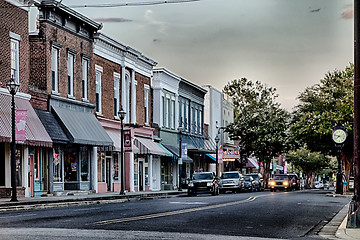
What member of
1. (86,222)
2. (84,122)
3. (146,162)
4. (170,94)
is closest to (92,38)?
(84,122)

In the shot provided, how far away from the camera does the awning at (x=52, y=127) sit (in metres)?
33.0

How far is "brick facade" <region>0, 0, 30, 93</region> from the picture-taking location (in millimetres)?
30422

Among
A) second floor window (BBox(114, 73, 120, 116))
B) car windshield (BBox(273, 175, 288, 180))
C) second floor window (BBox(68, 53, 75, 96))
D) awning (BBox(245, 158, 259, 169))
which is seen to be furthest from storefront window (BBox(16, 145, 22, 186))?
awning (BBox(245, 158, 259, 169))

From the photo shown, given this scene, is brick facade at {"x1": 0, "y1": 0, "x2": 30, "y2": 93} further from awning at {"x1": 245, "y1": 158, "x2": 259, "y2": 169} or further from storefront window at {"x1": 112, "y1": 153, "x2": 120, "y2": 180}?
awning at {"x1": 245, "y1": 158, "x2": 259, "y2": 169}

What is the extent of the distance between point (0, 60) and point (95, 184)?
1192 cm

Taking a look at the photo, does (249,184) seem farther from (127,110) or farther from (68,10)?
(68,10)

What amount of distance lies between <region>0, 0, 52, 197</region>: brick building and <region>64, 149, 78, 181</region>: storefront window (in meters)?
3.23

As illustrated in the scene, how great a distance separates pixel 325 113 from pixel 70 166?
18988mm

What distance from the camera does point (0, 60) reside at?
30.2 metres

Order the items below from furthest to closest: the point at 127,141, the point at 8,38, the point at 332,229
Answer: the point at 127,141, the point at 8,38, the point at 332,229

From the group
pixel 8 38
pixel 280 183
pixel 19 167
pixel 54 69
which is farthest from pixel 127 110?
pixel 280 183

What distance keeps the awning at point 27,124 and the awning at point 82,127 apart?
2509 mm

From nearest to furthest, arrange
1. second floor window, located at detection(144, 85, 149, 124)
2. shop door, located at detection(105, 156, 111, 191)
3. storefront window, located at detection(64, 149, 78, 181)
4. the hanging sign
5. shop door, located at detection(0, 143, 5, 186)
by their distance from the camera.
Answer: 1. the hanging sign
2. shop door, located at detection(0, 143, 5, 186)
3. storefront window, located at detection(64, 149, 78, 181)
4. shop door, located at detection(105, 156, 111, 191)
5. second floor window, located at detection(144, 85, 149, 124)

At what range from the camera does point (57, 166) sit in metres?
35.5
